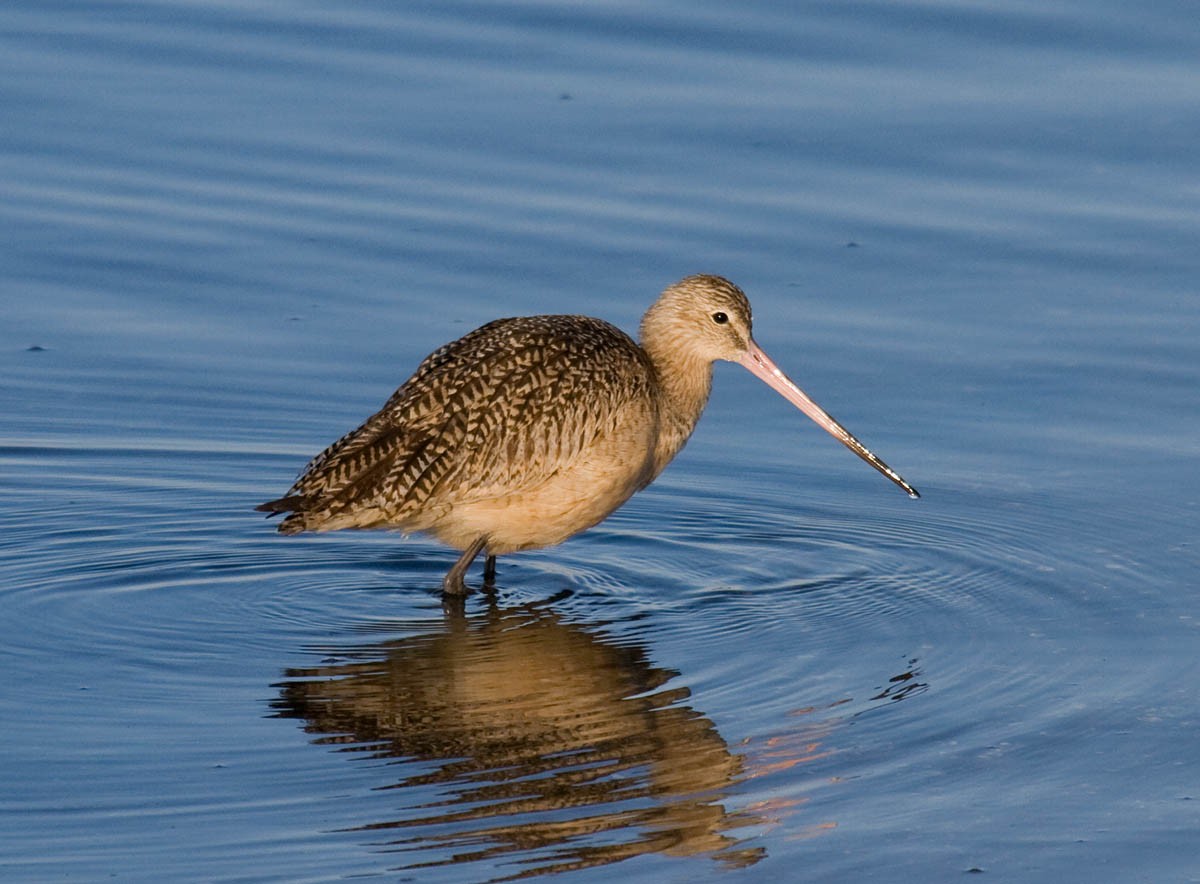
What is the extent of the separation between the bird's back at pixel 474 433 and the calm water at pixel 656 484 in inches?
14.7

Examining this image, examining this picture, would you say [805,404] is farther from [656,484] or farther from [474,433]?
[474,433]

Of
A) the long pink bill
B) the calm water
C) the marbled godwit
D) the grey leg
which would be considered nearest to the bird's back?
the marbled godwit

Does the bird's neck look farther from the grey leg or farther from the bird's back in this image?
the grey leg

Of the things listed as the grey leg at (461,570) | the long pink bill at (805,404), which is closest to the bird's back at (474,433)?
the grey leg at (461,570)

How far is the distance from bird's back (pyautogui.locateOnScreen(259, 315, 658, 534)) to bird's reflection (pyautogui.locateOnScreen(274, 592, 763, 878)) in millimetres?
444

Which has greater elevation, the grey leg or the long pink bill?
the long pink bill

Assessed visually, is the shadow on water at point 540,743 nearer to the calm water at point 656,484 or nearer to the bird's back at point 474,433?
the calm water at point 656,484

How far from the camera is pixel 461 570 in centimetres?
791

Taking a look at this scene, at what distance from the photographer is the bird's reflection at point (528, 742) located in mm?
5836

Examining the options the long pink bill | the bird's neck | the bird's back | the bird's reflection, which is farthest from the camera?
the long pink bill

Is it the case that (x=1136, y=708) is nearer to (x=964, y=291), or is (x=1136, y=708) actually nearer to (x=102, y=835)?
(x=102, y=835)

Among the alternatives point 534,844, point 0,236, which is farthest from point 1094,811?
point 0,236

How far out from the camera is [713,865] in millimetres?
5738

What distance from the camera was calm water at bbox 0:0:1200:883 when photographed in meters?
6.07
